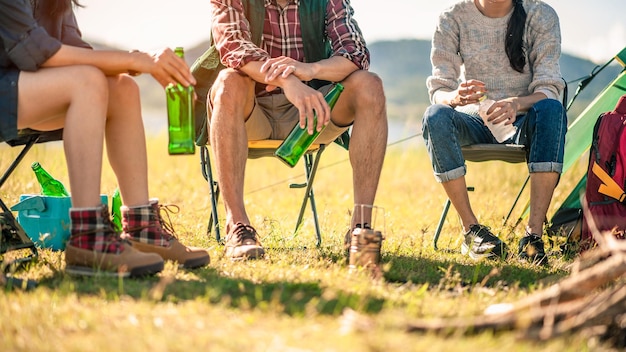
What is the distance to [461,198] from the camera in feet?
12.3

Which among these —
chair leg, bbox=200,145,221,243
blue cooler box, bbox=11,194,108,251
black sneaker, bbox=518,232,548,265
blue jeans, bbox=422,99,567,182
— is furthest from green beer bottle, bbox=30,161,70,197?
black sneaker, bbox=518,232,548,265

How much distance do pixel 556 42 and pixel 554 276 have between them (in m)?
1.31

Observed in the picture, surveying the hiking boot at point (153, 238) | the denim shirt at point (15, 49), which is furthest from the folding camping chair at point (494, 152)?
the denim shirt at point (15, 49)

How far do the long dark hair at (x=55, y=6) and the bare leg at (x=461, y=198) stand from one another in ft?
5.83

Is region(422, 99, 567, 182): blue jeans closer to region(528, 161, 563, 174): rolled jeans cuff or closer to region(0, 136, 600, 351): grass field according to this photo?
region(528, 161, 563, 174): rolled jeans cuff

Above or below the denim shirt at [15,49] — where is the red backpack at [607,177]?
below

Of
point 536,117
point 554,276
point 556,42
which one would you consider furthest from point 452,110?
point 554,276

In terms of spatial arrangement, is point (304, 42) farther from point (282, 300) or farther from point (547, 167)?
point (282, 300)

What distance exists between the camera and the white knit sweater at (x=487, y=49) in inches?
157

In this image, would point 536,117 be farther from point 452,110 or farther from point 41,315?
point 41,315

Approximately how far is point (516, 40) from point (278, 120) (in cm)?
124

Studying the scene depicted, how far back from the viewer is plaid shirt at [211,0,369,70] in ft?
11.3

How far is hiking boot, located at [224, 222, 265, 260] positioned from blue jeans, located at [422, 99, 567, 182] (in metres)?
0.96

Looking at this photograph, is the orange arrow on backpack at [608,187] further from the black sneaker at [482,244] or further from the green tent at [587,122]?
the green tent at [587,122]
